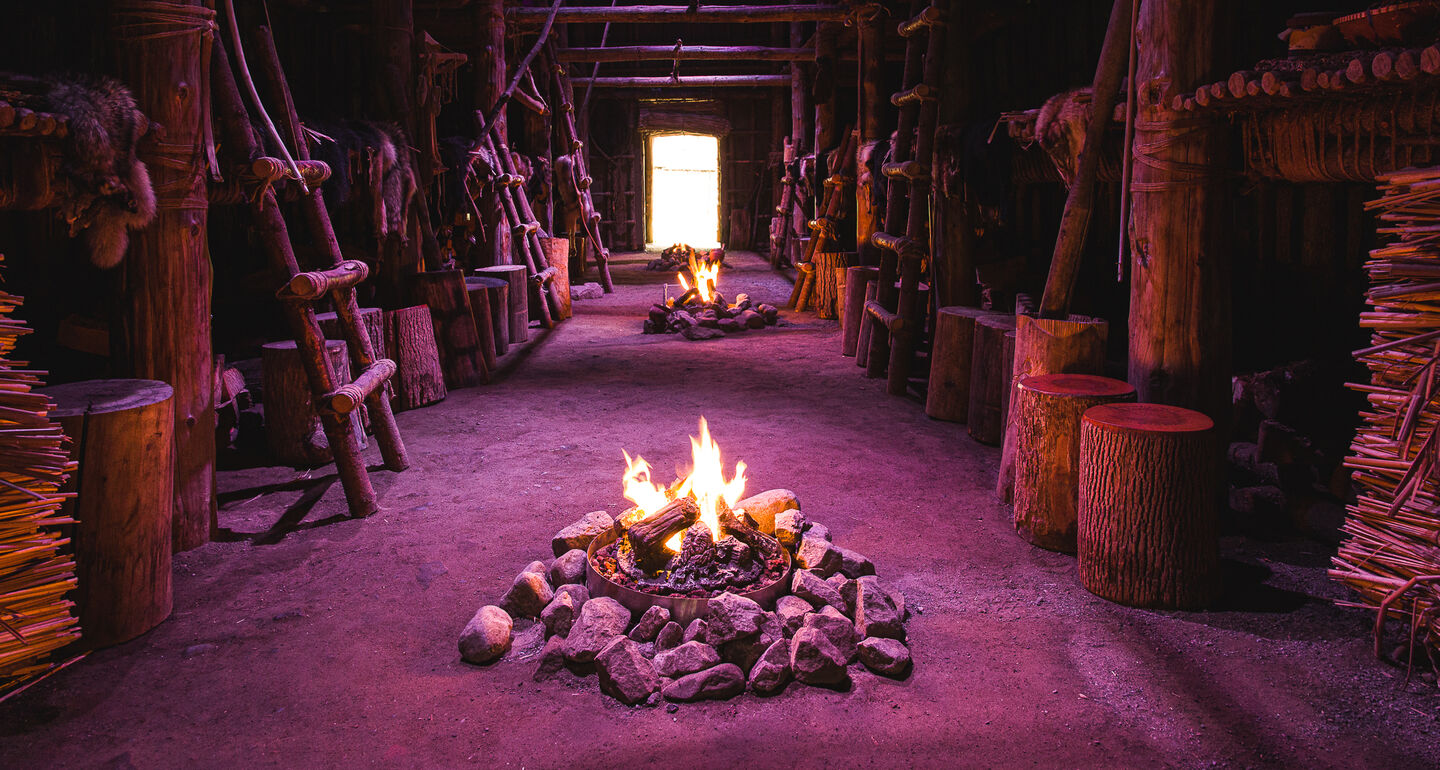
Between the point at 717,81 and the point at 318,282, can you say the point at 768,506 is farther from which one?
the point at 717,81

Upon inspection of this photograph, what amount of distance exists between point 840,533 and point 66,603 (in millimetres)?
3022

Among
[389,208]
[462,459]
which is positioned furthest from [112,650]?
[389,208]

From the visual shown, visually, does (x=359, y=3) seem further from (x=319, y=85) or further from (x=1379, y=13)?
(x=1379, y=13)

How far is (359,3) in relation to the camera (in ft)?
32.1

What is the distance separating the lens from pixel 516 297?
31.2ft

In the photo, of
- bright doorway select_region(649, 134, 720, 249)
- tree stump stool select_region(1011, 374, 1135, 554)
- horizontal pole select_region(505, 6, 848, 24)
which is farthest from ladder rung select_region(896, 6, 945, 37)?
bright doorway select_region(649, 134, 720, 249)

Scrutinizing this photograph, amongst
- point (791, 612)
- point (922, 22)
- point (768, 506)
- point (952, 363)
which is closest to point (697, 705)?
point (791, 612)

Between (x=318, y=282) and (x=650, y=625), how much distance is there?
2.53 metres

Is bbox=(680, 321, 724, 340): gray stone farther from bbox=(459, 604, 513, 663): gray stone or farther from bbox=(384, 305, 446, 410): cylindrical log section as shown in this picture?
bbox=(459, 604, 513, 663): gray stone

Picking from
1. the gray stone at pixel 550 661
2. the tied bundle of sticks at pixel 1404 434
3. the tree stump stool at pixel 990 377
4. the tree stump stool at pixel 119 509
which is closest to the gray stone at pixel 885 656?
the gray stone at pixel 550 661

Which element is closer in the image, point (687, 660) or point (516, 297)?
point (687, 660)

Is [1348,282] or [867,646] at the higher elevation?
[1348,282]

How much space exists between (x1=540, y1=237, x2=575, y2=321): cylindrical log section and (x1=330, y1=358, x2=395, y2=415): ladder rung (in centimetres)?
614

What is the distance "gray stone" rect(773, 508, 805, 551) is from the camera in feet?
13.1
